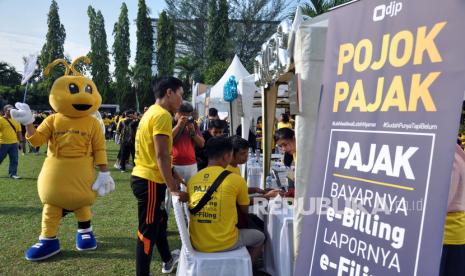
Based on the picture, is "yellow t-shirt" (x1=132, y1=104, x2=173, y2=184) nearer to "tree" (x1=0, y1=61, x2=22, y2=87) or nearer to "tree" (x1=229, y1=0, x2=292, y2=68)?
"tree" (x1=229, y1=0, x2=292, y2=68)

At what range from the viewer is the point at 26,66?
815cm

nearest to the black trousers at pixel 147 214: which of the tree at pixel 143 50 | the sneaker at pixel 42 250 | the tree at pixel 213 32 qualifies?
the sneaker at pixel 42 250

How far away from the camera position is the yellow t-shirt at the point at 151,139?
290 centimetres

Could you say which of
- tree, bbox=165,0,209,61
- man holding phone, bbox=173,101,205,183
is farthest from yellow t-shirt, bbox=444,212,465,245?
tree, bbox=165,0,209,61

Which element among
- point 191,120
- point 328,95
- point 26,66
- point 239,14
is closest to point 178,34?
point 239,14

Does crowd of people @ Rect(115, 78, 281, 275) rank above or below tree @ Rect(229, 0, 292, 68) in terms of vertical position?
below

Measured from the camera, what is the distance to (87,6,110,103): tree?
1416 inches

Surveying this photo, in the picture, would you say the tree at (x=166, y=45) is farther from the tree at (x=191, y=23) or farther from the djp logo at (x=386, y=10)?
the djp logo at (x=386, y=10)

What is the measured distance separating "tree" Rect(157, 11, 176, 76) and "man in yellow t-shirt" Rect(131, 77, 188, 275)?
31.1 m

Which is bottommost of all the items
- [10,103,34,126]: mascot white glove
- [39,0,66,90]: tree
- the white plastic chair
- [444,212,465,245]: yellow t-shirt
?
the white plastic chair

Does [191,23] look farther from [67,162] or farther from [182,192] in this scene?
[182,192]

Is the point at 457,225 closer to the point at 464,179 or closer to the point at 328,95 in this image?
the point at 464,179

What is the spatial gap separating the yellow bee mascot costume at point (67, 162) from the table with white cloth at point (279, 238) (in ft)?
6.49

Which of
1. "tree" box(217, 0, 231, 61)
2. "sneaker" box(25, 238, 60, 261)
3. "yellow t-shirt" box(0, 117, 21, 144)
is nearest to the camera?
"sneaker" box(25, 238, 60, 261)
